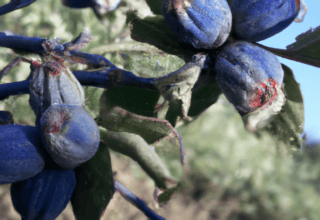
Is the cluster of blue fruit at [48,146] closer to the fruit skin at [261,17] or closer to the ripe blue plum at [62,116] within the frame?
the ripe blue plum at [62,116]

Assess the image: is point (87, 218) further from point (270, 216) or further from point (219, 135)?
point (270, 216)

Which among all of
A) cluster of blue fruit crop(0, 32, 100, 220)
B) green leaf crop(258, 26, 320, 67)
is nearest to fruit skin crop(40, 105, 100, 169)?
cluster of blue fruit crop(0, 32, 100, 220)

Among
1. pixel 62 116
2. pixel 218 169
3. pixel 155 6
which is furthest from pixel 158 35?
pixel 218 169

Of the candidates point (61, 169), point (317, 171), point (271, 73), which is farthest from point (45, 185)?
point (317, 171)

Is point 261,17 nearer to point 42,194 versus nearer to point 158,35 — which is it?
point 158,35

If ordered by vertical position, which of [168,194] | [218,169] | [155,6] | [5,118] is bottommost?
[218,169]

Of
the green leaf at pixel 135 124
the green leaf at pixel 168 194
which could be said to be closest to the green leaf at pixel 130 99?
the green leaf at pixel 135 124
